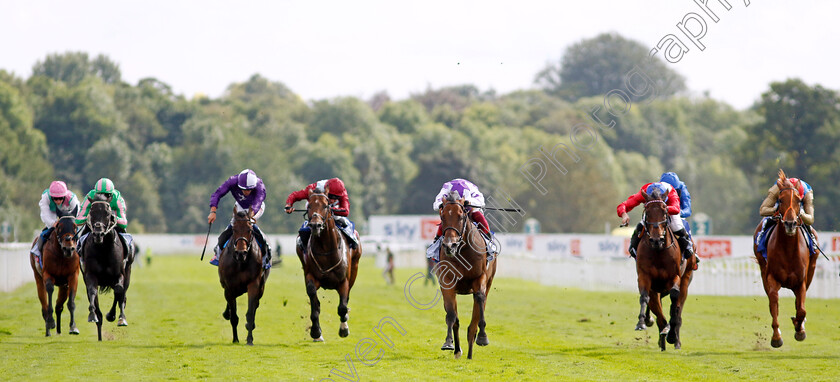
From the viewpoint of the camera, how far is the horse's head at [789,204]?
13.6 metres

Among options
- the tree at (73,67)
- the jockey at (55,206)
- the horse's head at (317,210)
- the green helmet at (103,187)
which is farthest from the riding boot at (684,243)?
the tree at (73,67)

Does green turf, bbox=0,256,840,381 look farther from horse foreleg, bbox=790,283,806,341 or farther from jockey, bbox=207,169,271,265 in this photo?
jockey, bbox=207,169,271,265

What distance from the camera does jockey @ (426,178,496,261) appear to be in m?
13.1

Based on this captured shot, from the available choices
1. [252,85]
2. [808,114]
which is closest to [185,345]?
[808,114]

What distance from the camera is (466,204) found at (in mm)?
12914

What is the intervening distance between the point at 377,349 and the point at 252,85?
11330 cm

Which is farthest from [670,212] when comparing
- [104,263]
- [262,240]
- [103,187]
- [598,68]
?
[598,68]

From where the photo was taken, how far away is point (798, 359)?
13.6 m

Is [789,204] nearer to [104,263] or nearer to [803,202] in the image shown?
[803,202]

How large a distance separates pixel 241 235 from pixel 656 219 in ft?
18.1

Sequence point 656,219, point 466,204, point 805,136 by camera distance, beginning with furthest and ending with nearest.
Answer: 1. point 805,136
2. point 656,219
3. point 466,204

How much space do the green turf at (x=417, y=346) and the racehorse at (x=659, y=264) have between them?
52 centimetres

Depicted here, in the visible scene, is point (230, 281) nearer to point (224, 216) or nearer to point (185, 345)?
point (185, 345)

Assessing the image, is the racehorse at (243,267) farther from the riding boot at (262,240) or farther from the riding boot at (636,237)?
the riding boot at (636,237)
